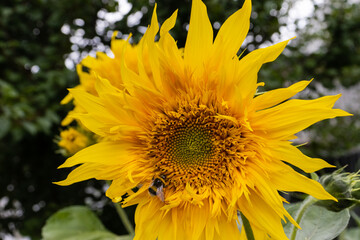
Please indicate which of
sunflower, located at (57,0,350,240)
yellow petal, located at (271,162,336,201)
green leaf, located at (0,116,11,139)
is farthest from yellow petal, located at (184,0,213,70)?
green leaf, located at (0,116,11,139)

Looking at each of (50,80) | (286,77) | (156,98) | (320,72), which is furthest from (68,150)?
(320,72)

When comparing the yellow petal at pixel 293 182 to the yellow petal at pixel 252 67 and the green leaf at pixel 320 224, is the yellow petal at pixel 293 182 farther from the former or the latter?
the green leaf at pixel 320 224

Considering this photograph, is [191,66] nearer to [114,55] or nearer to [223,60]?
[223,60]

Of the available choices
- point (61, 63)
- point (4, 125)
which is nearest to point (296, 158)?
point (4, 125)

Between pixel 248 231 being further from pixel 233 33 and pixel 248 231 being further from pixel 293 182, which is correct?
pixel 233 33

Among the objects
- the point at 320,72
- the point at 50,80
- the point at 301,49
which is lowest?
the point at 320,72

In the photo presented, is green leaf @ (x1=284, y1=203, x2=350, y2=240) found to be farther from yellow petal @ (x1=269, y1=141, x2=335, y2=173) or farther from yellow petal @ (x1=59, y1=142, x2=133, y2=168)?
yellow petal @ (x1=59, y1=142, x2=133, y2=168)

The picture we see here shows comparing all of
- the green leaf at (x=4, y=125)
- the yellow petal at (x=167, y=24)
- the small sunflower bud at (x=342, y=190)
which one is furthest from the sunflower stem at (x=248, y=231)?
the green leaf at (x=4, y=125)
